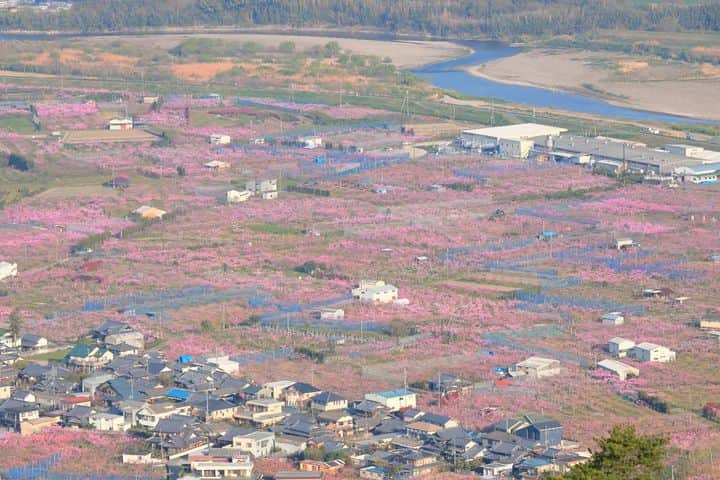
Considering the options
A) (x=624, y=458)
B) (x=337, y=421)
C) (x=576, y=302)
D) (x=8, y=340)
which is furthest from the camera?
(x=576, y=302)

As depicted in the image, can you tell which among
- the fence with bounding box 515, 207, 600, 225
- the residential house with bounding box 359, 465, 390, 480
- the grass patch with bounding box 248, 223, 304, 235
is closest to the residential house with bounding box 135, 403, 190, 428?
the residential house with bounding box 359, 465, 390, 480

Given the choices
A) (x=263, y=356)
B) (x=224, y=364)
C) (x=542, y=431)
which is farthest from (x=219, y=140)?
(x=542, y=431)

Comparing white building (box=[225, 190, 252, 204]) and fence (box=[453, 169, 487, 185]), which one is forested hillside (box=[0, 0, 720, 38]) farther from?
white building (box=[225, 190, 252, 204])

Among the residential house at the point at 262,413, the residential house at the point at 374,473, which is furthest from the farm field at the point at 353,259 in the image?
the residential house at the point at 262,413

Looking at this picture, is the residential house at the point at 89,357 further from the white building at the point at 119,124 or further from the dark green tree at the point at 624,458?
the white building at the point at 119,124

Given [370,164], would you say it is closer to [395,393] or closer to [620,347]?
[620,347]
